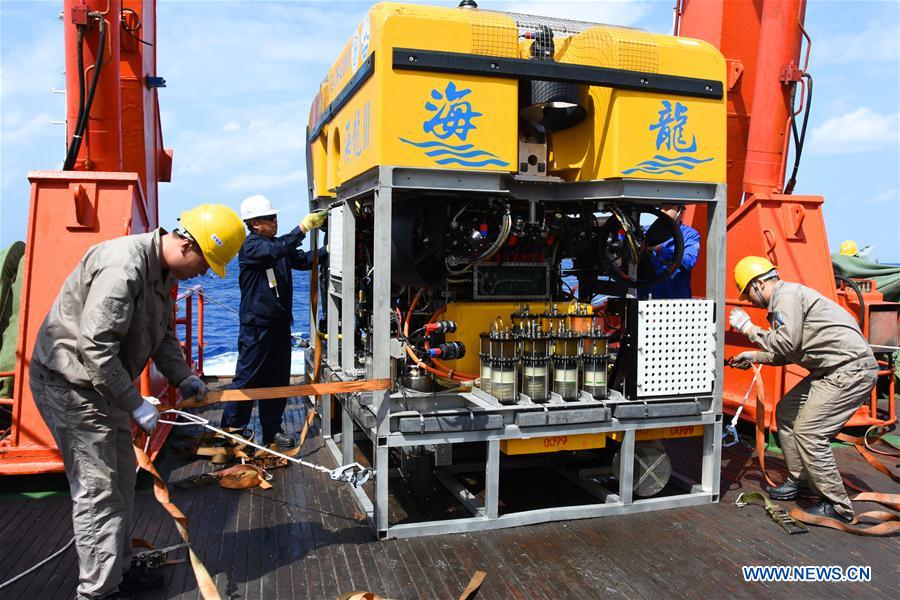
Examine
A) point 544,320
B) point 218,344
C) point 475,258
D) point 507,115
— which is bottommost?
point 218,344

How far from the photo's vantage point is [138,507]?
491 cm

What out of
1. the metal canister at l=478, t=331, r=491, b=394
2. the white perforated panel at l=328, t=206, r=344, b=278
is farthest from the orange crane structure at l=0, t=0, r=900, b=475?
the metal canister at l=478, t=331, r=491, b=394

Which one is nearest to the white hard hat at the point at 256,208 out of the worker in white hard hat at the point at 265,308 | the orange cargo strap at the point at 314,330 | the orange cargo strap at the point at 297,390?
the worker in white hard hat at the point at 265,308

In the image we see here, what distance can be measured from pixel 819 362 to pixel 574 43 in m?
2.80

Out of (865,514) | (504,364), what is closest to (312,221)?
(504,364)

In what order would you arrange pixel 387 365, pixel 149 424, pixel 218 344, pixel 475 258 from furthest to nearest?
1. pixel 218 344
2. pixel 475 258
3. pixel 387 365
4. pixel 149 424

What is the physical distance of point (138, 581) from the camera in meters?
3.73

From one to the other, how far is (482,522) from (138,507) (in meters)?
2.40

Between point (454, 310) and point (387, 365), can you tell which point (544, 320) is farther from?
point (387, 365)

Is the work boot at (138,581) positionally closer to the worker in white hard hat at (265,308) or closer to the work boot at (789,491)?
the worker in white hard hat at (265,308)

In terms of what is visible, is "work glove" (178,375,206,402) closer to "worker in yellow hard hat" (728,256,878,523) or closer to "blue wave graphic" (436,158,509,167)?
"blue wave graphic" (436,158,509,167)

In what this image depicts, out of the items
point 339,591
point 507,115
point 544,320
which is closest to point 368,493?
point 339,591

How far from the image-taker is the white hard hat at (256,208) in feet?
20.5

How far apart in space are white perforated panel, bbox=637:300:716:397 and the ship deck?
91 cm
